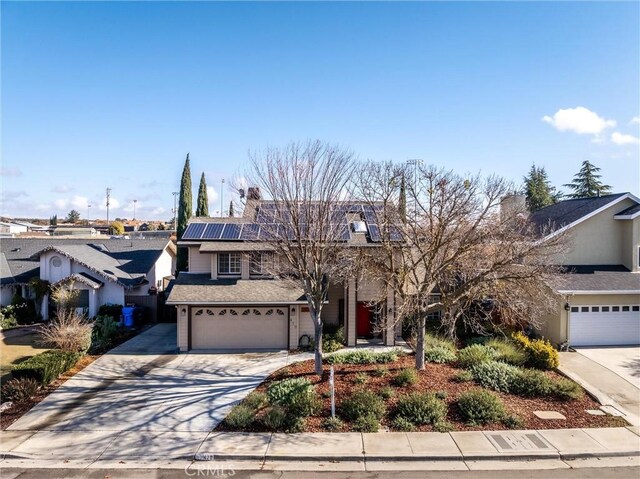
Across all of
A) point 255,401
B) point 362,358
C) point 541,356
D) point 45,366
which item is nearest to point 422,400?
point 362,358

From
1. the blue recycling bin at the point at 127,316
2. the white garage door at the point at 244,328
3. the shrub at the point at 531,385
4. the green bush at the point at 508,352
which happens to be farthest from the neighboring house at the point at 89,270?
the shrub at the point at 531,385

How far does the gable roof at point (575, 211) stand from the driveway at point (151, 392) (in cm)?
1530

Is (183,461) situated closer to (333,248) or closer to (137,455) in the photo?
(137,455)

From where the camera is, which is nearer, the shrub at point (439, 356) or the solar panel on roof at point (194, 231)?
the shrub at point (439, 356)

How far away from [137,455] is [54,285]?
16.6 m

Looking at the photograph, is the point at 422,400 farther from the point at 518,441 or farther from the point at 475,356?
the point at 475,356

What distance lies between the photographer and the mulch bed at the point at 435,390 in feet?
35.7

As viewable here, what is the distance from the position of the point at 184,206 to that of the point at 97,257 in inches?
243

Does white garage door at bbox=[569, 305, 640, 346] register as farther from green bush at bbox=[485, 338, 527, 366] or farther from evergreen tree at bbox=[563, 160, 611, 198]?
evergreen tree at bbox=[563, 160, 611, 198]

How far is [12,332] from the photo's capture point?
2106cm

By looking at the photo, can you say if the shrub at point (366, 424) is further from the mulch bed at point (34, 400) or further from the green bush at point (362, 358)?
the mulch bed at point (34, 400)

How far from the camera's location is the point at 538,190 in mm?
49125

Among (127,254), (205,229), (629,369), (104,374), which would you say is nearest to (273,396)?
(104,374)

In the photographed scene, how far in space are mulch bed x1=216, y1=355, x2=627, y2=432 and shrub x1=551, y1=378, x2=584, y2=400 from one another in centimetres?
17
